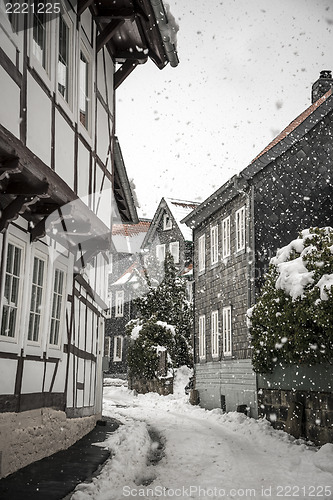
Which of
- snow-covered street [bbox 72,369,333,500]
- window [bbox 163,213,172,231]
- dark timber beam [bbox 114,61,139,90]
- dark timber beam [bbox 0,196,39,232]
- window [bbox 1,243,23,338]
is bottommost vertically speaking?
snow-covered street [bbox 72,369,333,500]

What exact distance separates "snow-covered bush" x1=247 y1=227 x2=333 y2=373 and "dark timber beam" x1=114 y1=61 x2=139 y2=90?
5116mm

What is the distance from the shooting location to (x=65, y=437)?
9625 mm

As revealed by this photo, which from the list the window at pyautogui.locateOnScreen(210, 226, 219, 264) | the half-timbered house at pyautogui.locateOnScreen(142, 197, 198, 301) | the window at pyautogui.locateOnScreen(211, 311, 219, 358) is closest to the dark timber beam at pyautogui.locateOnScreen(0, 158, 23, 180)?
the window at pyautogui.locateOnScreen(210, 226, 219, 264)

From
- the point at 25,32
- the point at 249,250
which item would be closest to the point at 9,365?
the point at 25,32

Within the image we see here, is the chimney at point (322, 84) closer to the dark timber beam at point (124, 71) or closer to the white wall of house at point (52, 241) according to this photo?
the dark timber beam at point (124, 71)

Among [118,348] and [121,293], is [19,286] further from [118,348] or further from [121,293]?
[121,293]

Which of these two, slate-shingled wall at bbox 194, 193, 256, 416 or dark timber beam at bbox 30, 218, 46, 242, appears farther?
slate-shingled wall at bbox 194, 193, 256, 416

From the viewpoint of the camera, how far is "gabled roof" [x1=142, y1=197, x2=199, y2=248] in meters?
33.8

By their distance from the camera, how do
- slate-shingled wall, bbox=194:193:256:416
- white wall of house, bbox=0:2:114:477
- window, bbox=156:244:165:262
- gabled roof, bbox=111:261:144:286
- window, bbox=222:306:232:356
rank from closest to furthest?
white wall of house, bbox=0:2:114:477 < slate-shingled wall, bbox=194:193:256:416 < window, bbox=222:306:232:356 < window, bbox=156:244:165:262 < gabled roof, bbox=111:261:144:286

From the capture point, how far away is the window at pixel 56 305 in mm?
9180

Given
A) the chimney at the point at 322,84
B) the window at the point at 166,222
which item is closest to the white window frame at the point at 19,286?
the chimney at the point at 322,84

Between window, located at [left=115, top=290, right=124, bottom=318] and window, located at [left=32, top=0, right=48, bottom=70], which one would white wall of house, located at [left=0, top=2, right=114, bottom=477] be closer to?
window, located at [left=32, top=0, right=48, bottom=70]

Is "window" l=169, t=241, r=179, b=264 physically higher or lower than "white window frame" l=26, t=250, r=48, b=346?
A: higher

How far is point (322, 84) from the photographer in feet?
69.8
